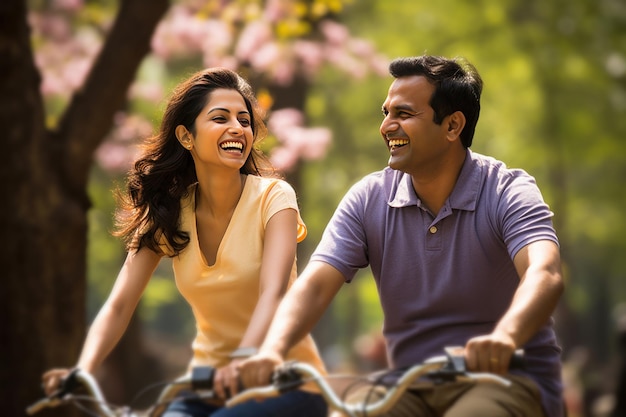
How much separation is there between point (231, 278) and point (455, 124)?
104 centimetres

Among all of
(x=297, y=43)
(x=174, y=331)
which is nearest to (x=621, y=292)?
(x=174, y=331)

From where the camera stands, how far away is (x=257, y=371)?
3119 mm

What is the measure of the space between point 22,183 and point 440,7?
1070cm

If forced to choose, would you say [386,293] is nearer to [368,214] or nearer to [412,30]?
[368,214]

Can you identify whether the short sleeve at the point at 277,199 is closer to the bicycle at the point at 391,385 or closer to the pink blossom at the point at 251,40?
the bicycle at the point at 391,385

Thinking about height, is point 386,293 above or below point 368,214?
below

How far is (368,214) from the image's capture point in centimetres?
396

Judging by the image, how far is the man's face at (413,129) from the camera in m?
3.87

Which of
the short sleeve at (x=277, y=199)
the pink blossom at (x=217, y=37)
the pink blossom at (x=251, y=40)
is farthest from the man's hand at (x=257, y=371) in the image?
the pink blossom at (x=217, y=37)

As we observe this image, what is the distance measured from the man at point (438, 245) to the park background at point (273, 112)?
138cm

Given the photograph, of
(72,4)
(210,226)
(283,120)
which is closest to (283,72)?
(283,120)

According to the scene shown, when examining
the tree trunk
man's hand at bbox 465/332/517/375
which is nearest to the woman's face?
man's hand at bbox 465/332/517/375

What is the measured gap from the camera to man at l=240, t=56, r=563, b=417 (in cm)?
358

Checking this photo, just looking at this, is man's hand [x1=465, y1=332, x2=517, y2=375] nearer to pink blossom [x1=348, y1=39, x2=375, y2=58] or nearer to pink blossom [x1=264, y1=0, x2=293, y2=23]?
pink blossom [x1=264, y1=0, x2=293, y2=23]
